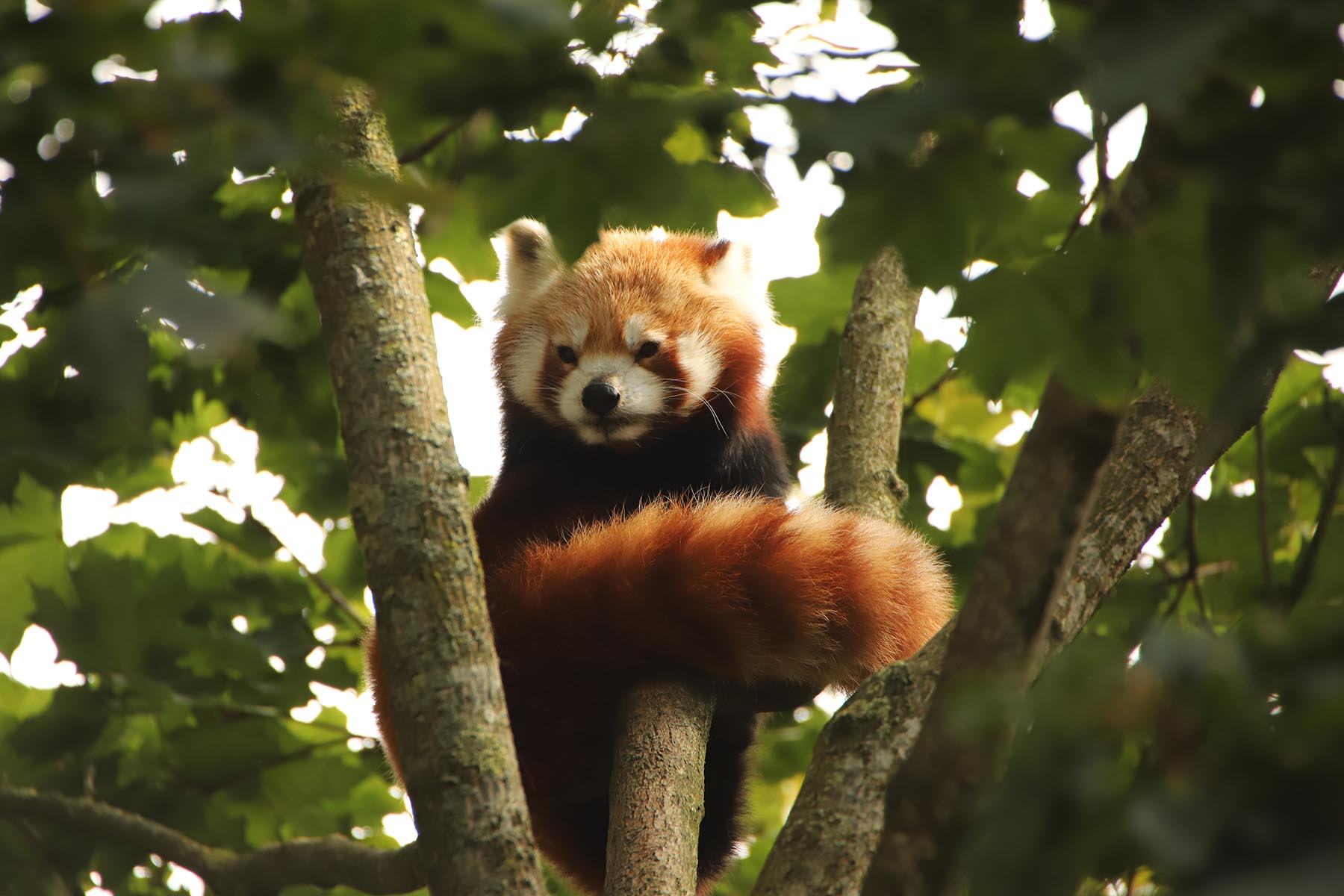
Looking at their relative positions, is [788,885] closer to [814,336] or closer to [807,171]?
[807,171]

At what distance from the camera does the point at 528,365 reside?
13.4 feet

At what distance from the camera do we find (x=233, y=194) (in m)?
3.54

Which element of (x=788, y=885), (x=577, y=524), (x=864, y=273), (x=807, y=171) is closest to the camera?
(x=807, y=171)

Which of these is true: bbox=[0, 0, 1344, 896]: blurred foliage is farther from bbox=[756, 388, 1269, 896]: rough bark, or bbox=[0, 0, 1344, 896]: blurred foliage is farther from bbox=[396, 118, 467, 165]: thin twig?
bbox=[396, 118, 467, 165]: thin twig

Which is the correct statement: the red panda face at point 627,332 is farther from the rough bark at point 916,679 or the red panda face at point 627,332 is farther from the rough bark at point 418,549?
the rough bark at point 916,679

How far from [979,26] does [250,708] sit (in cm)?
318

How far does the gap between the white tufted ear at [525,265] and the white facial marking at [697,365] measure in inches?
23.5

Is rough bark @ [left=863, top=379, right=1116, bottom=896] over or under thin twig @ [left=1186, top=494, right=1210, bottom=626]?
under

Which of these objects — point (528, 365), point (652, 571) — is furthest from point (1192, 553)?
point (528, 365)

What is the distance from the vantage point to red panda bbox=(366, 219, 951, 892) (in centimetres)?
257

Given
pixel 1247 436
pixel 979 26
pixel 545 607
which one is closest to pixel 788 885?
pixel 545 607

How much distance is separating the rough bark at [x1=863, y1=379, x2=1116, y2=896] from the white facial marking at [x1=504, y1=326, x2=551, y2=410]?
8.61 ft

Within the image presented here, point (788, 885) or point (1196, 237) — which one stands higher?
point (1196, 237)

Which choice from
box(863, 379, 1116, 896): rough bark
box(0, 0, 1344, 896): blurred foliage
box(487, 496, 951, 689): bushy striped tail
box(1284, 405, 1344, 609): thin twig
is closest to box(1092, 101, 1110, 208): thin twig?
box(0, 0, 1344, 896): blurred foliage
